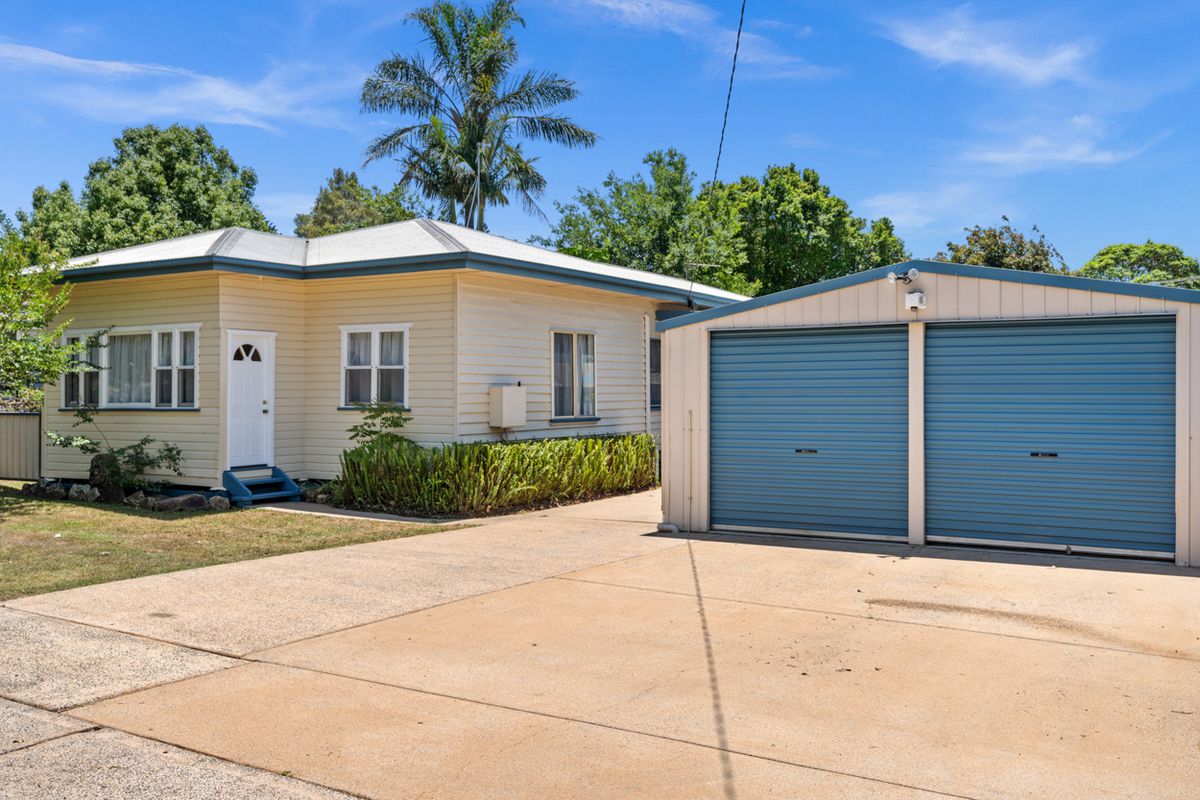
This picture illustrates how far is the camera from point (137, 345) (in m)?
15.2

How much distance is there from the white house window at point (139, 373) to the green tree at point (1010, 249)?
3091 cm

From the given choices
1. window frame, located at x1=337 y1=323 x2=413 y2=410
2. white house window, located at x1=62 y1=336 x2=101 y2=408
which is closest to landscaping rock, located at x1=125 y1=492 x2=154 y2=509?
white house window, located at x1=62 y1=336 x2=101 y2=408

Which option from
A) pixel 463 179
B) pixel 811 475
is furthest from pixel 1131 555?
pixel 463 179

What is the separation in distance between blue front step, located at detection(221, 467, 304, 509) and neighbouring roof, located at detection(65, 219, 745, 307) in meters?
2.95

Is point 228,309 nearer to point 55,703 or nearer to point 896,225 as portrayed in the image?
point 55,703

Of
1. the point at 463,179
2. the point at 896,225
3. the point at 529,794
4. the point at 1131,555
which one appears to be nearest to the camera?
the point at 529,794

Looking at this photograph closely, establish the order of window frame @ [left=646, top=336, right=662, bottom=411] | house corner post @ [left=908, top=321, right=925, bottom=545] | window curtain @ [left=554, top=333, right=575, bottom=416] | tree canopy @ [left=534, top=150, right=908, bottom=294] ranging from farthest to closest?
tree canopy @ [left=534, top=150, right=908, bottom=294], window frame @ [left=646, top=336, right=662, bottom=411], window curtain @ [left=554, top=333, right=575, bottom=416], house corner post @ [left=908, top=321, right=925, bottom=545]

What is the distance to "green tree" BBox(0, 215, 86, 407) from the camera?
546 inches

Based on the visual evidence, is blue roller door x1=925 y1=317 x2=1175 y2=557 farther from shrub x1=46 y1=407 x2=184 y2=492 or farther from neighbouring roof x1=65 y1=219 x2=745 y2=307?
shrub x1=46 y1=407 x2=184 y2=492

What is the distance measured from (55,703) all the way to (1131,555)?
8.99 meters

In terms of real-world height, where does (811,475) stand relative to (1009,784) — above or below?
above

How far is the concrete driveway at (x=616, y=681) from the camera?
4.29 metres

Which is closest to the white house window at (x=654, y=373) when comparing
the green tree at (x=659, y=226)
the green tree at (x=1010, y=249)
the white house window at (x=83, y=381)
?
the white house window at (x=83, y=381)

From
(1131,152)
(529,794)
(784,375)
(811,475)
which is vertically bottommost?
(529,794)
